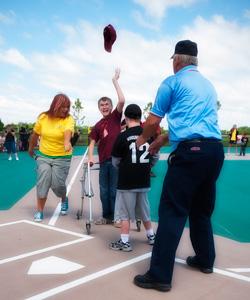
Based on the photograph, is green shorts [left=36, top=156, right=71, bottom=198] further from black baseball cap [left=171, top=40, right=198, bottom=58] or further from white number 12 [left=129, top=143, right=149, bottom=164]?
black baseball cap [left=171, top=40, right=198, bottom=58]

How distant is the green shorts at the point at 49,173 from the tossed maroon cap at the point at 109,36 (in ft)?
7.81

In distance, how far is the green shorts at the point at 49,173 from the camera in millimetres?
6621

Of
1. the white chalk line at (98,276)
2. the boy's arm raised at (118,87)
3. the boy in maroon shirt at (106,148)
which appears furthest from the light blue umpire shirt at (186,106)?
the boy in maroon shirt at (106,148)

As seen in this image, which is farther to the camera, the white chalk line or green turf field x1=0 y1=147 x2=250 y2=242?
green turf field x1=0 y1=147 x2=250 y2=242

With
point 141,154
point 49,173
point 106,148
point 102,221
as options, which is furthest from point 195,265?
point 49,173

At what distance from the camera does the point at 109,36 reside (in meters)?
5.08

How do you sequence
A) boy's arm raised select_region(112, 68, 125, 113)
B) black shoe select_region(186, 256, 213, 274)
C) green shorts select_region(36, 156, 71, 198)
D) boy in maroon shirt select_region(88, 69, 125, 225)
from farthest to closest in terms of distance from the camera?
green shorts select_region(36, 156, 71, 198) < boy in maroon shirt select_region(88, 69, 125, 225) < boy's arm raised select_region(112, 68, 125, 113) < black shoe select_region(186, 256, 213, 274)

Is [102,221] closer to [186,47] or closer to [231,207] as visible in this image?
[231,207]

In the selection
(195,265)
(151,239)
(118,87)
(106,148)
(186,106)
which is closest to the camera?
(186,106)

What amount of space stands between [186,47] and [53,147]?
11.4 ft

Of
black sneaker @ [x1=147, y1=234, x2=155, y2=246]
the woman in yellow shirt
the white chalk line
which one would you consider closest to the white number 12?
black sneaker @ [x1=147, y1=234, x2=155, y2=246]

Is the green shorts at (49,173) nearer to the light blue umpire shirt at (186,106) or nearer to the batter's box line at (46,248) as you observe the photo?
the batter's box line at (46,248)

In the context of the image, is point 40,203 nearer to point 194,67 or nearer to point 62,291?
point 62,291

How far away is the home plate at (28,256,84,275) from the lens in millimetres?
4250
